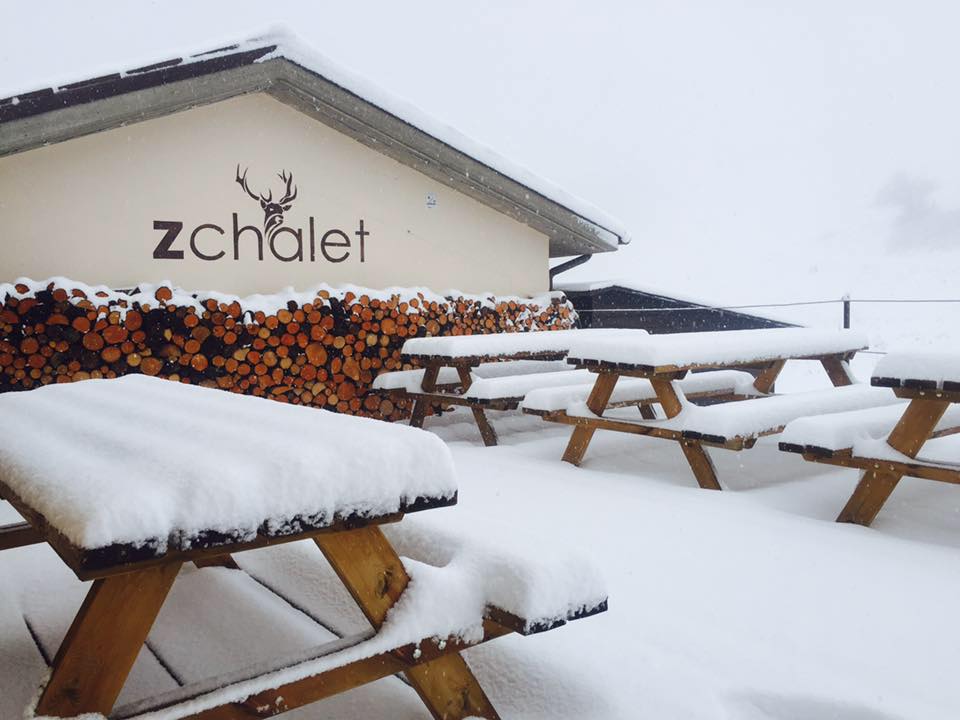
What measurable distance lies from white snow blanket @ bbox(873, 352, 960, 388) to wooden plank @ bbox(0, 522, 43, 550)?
9.95ft

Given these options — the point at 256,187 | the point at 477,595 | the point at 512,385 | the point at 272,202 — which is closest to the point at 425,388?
the point at 512,385

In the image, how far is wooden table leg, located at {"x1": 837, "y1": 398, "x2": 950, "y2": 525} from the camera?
3.10 metres

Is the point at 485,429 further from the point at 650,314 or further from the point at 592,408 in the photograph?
the point at 650,314

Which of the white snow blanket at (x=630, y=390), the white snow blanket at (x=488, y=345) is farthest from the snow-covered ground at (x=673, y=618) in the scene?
the white snow blanket at (x=488, y=345)

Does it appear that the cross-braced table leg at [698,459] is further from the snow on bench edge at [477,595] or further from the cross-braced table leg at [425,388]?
the snow on bench edge at [477,595]

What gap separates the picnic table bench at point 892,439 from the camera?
9.66ft

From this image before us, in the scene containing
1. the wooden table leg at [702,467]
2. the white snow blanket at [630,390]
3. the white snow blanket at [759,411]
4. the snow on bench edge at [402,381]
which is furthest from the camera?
the snow on bench edge at [402,381]

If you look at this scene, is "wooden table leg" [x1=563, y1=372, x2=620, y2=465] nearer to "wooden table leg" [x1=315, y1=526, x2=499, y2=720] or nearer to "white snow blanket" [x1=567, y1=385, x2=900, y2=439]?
"white snow blanket" [x1=567, y1=385, x2=900, y2=439]

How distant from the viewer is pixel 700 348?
4109 mm

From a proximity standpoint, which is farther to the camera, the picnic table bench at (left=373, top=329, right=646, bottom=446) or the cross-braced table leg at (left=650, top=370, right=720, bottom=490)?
the picnic table bench at (left=373, top=329, right=646, bottom=446)

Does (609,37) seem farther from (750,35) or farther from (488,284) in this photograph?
(488,284)

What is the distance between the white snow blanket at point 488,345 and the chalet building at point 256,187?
138 cm

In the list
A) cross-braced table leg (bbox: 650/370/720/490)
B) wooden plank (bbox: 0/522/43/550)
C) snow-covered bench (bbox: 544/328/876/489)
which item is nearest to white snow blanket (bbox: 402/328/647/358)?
snow-covered bench (bbox: 544/328/876/489)

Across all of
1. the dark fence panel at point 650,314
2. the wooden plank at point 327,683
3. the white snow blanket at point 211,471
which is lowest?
the wooden plank at point 327,683
